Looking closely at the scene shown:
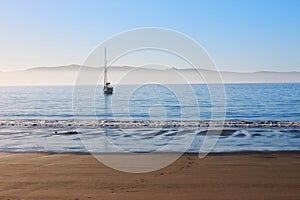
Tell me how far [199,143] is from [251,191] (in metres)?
10.5

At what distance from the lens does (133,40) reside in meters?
10.8

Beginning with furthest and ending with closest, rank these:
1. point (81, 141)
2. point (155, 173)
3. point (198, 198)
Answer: point (81, 141), point (155, 173), point (198, 198)

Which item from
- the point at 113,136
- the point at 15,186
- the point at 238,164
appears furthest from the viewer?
the point at 113,136

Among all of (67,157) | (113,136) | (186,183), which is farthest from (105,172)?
(113,136)

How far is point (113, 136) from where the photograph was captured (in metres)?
23.6

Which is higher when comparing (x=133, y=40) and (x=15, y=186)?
(x=133, y=40)

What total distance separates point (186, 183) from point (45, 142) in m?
12.0

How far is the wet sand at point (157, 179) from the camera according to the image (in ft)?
29.9

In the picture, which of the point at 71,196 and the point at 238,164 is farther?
the point at 238,164

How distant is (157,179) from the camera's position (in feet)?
35.0

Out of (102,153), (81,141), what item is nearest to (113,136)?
(81,141)

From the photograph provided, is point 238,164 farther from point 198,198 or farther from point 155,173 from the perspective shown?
point 198,198

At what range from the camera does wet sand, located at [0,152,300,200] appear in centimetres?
910

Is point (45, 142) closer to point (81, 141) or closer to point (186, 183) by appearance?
point (81, 141)
